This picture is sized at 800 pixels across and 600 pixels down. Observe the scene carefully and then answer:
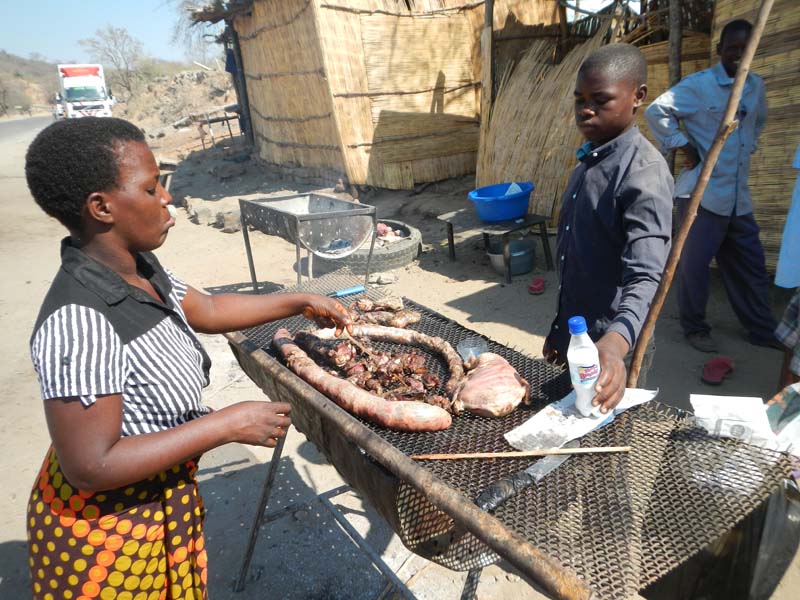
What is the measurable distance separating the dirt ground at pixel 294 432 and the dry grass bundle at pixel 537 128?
1357mm

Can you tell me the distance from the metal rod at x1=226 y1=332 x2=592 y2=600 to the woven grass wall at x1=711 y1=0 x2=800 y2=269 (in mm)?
5402

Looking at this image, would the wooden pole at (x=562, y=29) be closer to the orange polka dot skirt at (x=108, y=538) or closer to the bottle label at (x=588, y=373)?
the bottle label at (x=588, y=373)

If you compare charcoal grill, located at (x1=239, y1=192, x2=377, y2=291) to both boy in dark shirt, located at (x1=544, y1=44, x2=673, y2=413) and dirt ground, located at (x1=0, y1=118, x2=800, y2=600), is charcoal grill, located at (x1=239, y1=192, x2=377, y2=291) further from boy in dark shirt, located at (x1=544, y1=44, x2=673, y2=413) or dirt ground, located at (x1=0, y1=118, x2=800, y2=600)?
boy in dark shirt, located at (x1=544, y1=44, x2=673, y2=413)

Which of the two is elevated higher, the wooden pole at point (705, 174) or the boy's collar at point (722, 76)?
the boy's collar at point (722, 76)

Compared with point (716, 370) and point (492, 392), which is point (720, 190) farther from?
point (492, 392)

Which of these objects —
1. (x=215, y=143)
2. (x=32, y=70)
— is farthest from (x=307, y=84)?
(x=32, y=70)

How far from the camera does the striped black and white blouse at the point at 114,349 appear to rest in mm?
1369

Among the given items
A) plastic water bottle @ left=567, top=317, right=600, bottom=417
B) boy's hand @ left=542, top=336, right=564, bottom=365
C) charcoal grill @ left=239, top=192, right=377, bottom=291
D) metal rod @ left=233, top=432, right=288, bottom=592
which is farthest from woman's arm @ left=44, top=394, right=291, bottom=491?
charcoal grill @ left=239, top=192, right=377, bottom=291

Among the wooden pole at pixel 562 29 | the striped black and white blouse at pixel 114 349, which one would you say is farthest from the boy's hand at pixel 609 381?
the wooden pole at pixel 562 29

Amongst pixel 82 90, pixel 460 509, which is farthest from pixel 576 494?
pixel 82 90

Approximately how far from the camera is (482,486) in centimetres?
158

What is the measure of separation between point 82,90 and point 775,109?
34.1 m

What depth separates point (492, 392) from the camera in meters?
1.93

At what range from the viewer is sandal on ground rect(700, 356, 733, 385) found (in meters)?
4.33
